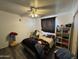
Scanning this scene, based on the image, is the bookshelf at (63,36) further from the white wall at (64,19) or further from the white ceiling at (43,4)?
the white ceiling at (43,4)

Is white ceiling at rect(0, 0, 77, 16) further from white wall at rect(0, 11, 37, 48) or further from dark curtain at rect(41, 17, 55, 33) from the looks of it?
white wall at rect(0, 11, 37, 48)

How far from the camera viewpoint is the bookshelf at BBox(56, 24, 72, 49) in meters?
3.35

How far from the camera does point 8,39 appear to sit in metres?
4.29

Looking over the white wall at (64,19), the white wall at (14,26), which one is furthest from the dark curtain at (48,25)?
the white wall at (14,26)

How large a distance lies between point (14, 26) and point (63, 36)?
8.30 feet

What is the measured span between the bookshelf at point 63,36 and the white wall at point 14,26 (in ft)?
4.02

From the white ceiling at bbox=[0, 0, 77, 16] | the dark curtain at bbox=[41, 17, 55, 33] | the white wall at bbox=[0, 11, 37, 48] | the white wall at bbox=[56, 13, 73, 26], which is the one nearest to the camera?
the white ceiling at bbox=[0, 0, 77, 16]

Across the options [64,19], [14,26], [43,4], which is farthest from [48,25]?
[14,26]

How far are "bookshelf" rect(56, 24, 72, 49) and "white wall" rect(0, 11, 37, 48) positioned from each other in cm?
123

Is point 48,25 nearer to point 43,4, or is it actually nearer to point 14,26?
point 43,4

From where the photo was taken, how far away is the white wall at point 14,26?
398cm

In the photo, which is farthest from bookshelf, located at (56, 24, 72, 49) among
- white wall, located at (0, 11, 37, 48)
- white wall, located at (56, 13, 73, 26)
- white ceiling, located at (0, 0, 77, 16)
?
white wall, located at (0, 11, 37, 48)

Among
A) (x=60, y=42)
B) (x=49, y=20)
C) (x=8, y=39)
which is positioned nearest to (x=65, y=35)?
(x=60, y=42)

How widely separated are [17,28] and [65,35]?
249 cm
